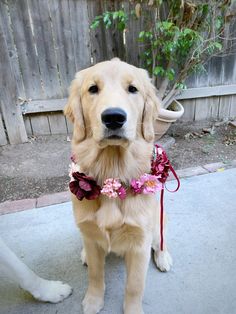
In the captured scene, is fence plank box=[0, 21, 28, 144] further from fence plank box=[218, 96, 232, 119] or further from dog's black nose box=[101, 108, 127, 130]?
fence plank box=[218, 96, 232, 119]

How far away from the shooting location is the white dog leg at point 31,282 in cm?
129

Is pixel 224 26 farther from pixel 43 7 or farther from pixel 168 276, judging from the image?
pixel 168 276

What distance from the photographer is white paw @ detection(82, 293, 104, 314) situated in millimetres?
1354

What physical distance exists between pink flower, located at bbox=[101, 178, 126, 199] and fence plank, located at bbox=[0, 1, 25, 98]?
8.23 feet

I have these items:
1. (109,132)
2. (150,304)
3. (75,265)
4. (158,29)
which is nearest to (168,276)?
(150,304)

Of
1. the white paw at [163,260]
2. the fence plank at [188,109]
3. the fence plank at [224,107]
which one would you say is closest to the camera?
the white paw at [163,260]

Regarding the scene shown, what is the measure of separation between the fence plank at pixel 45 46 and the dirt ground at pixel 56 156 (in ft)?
2.13

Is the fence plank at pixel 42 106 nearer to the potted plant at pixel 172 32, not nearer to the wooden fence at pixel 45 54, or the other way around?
the wooden fence at pixel 45 54

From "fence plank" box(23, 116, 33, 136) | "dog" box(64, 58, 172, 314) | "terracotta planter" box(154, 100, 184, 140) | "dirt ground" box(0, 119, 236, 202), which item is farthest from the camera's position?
"fence plank" box(23, 116, 33, 136)

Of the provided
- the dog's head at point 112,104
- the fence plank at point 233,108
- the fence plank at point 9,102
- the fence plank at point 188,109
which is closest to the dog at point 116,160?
the dog's head at point 112,104

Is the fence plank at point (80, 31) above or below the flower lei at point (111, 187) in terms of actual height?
above

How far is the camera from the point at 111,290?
149 cm

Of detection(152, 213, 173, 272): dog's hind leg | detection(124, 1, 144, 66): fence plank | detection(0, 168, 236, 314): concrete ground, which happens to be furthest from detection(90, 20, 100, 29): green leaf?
detection(152, 213, 173, 272): dog's hind leg

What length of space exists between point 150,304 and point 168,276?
21 cm
